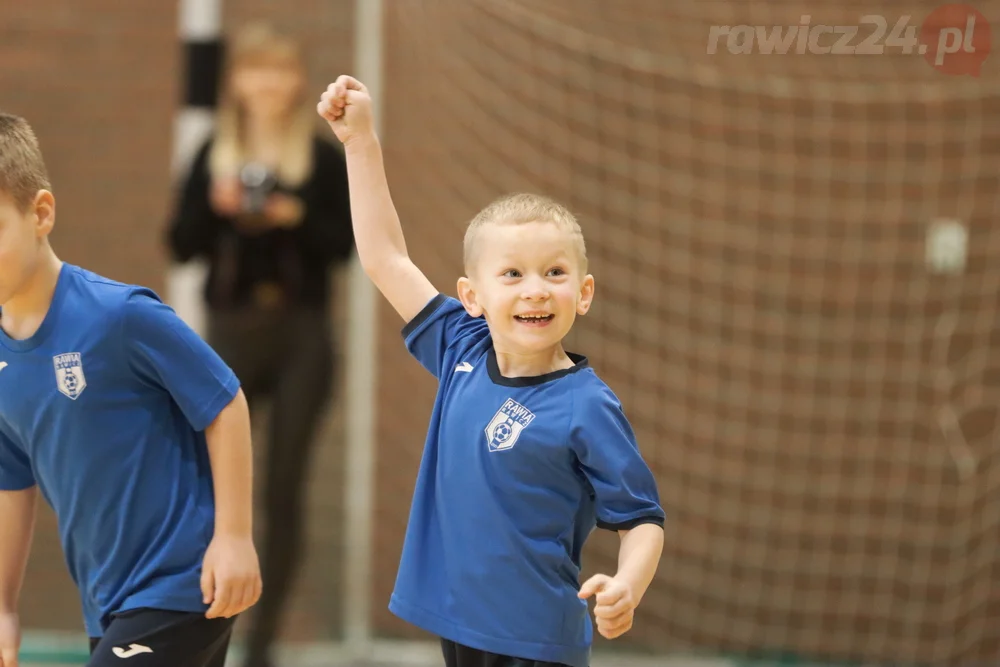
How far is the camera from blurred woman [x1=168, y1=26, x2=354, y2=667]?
3340 millimetres

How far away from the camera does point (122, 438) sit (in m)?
1.84

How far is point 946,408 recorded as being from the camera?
12.8ft

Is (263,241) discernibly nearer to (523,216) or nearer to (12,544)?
(12,544)

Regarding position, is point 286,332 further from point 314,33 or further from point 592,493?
point 592,493

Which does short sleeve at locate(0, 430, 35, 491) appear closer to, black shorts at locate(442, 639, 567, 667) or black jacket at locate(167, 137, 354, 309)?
black shorts at locate(442, 639, 567, 667)

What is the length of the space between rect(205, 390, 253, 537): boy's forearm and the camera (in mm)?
1454

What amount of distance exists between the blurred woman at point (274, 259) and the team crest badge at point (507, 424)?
68.1 inches

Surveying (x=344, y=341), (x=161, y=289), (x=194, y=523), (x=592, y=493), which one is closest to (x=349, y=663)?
(x=344, y=341)

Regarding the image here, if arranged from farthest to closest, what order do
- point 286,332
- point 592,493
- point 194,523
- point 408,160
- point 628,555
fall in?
point 408,160
point 286,332
point 194,523
point 592,493
point 628,555

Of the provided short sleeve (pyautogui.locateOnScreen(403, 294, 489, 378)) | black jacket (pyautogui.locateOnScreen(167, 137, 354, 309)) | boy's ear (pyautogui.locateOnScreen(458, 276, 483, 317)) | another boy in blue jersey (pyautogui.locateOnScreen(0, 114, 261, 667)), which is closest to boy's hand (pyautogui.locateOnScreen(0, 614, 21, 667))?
another boy in blue jersey (pyautogui.locateOnScreen(0, 114, 261, 667))

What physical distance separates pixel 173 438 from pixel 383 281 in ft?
1.39

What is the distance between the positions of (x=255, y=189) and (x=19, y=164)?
1.44m

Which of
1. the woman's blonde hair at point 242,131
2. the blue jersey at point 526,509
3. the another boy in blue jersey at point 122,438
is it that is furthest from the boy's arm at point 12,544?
the woman's blonde hair at point 242,131

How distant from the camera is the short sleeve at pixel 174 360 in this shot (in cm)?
183
